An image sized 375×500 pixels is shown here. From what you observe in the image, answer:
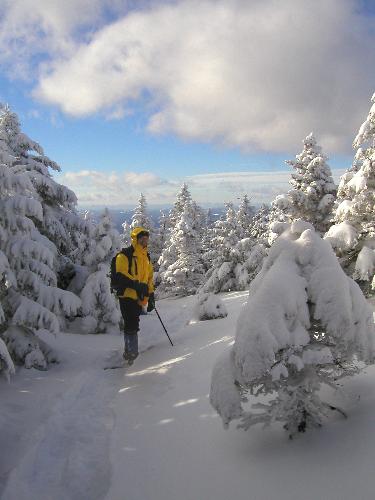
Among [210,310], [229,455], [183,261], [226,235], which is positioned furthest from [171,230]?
[229,455]

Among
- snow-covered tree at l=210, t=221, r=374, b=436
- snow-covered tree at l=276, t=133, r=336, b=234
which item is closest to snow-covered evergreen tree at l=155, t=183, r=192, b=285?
snow-covered tree at l=276, t=133, r=336, b=234

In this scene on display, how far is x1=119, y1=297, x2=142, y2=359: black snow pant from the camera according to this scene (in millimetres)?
9117

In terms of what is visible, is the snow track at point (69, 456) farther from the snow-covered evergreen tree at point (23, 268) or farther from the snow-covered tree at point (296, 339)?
the snow-covered evergreen tree at point (23, 268)

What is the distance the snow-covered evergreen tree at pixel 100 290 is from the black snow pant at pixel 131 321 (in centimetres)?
613

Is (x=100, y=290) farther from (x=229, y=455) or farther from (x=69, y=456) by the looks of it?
(x=229, y=455)

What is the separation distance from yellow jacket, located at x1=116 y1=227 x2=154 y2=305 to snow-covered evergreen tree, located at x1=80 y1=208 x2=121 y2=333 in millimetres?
6039

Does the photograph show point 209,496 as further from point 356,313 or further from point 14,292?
point 14,292

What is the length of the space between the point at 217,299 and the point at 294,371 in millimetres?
10063

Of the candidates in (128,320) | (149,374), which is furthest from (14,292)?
(149,374)

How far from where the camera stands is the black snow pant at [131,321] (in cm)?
912

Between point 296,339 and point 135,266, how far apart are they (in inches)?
229

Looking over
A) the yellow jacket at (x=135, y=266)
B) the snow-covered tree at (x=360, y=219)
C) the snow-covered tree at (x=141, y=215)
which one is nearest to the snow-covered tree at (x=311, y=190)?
the snow-covered tree at (x=360, y=219)

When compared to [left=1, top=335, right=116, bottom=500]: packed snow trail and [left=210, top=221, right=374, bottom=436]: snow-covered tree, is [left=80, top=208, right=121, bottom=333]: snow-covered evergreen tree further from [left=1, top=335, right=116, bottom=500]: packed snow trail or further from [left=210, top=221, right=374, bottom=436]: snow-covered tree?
[left=210, top=221, right=374, bottom=436]: snow-covered tree

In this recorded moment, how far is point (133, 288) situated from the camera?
8.95 metres
